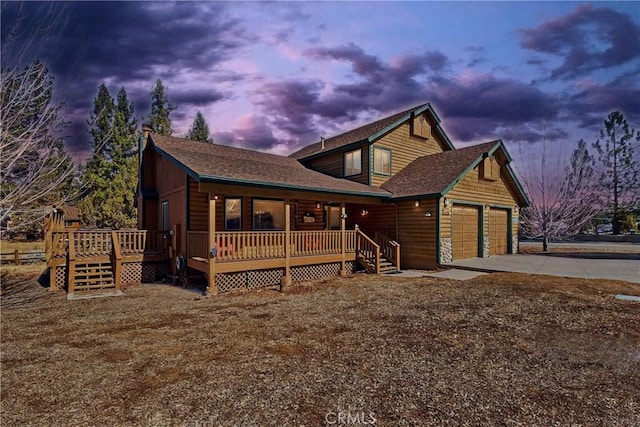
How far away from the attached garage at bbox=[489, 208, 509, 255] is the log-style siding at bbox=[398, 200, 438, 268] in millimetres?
5054

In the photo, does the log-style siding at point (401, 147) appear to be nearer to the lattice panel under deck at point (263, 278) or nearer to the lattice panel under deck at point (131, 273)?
the lattice panel under deck at point (263, 278)

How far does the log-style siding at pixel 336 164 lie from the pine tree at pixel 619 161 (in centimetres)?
3378

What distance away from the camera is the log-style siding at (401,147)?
641 inches

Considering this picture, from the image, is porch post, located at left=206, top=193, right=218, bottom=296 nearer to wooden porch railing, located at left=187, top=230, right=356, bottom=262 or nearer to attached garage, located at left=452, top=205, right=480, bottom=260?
wooden porch railing, located at left=187, top=230, right=356, bottom=262

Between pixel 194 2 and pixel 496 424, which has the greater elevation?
pixel 194 2

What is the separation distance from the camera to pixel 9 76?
6.21 m

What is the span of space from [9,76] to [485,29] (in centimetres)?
1439

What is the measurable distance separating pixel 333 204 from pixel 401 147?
209 inches

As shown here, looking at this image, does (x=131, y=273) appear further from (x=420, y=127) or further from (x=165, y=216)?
(x=420, y=127)

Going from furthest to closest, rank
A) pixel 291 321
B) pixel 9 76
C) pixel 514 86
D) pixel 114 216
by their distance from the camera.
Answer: pixel 114 216 → pixel 514 86 → pixel 291 321 → pixel 9 76

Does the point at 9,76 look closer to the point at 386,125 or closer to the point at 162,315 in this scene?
the point at 162,315

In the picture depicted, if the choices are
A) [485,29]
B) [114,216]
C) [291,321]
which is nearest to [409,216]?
[485,29]

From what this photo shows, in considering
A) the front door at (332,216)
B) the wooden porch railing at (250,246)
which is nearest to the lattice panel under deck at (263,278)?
the wooden porch railing at (250,246)

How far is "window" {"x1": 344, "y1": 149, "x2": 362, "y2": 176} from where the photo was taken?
53.8ft
